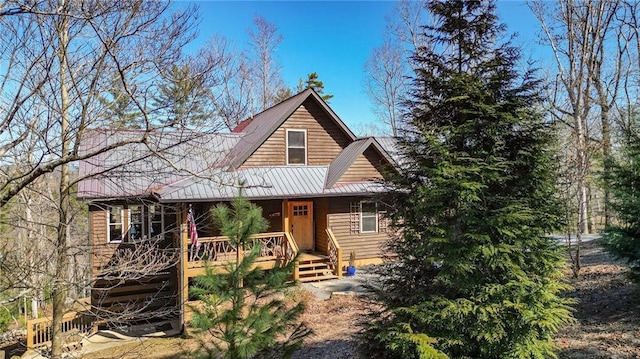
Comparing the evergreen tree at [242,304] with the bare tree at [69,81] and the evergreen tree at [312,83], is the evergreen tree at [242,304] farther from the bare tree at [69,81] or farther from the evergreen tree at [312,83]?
the evergreen tree at [312,83]

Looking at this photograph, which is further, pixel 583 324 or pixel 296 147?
pixel 296 147

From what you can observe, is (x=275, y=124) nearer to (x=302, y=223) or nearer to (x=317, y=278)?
(x=302, y=223)

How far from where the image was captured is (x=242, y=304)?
394 cm

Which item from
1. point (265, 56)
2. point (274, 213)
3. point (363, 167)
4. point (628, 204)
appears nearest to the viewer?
point (628, 204)

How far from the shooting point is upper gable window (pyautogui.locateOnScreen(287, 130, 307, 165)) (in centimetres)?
1454

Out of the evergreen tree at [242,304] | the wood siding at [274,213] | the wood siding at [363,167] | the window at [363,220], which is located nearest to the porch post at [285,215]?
the wood siding at [274,213]

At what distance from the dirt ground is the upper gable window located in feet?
18.4

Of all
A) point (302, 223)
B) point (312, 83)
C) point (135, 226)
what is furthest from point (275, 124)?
point (312, 83)

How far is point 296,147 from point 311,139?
744mm

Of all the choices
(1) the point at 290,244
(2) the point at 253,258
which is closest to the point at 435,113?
(2) the point at 253,258

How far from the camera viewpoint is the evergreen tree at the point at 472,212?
433 cm

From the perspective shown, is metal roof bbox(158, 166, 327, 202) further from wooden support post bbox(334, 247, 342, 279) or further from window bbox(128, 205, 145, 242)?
wooden support post bbox(334, 247, 342, 279)

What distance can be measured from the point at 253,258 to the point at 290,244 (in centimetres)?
798

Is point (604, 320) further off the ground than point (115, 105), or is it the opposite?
point (115, 105)
